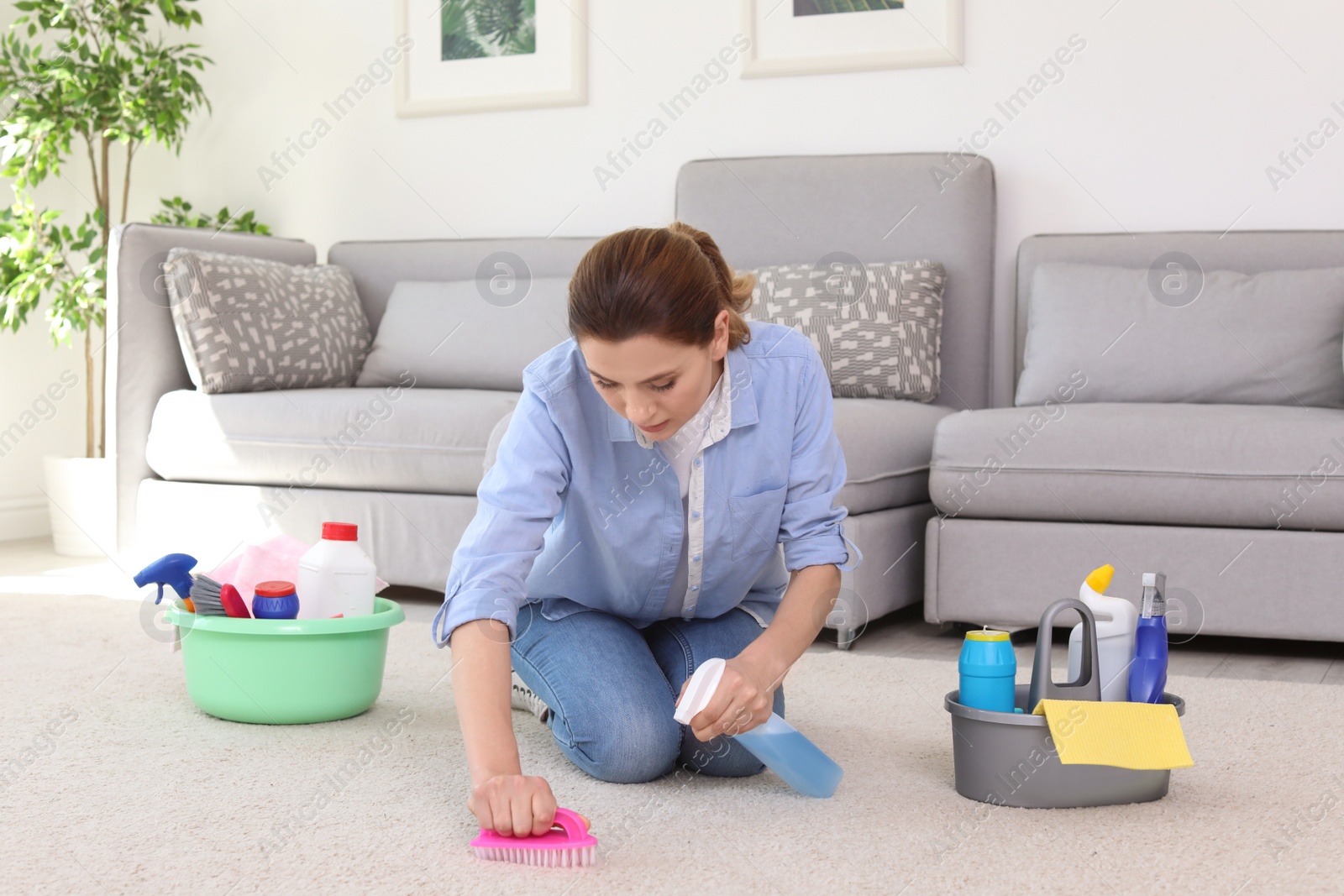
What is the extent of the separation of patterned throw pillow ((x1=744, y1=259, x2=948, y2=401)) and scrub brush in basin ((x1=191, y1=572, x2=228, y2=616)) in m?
1.40

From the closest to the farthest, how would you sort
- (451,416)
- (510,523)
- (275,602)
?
(510,523), (275,602), (451,416)

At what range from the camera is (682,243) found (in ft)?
3.97

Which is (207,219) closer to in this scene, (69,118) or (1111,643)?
(69,118)

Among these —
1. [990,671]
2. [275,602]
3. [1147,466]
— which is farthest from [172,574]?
[1147,466]

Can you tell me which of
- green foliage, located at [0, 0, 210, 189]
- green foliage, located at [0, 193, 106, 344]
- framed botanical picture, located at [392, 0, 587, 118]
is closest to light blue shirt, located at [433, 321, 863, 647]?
framed botanical picture, located at [392, 0, 587, 118]

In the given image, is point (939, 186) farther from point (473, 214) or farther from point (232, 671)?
point (232, 671)

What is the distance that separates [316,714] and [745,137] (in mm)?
1992

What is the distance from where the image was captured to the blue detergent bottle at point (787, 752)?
1205 millimetres

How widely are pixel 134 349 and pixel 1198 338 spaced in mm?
2258

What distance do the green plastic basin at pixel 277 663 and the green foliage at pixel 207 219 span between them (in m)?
2.11

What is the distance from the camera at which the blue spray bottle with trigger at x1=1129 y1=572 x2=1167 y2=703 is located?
134 cm

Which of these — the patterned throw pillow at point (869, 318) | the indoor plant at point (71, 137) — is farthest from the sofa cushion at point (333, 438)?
the patterned throw pillow at point (869, 318)

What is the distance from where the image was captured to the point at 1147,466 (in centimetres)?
211

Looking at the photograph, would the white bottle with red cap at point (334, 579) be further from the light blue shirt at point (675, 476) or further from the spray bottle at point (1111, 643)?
the spray bottle at point (1111, 643)
